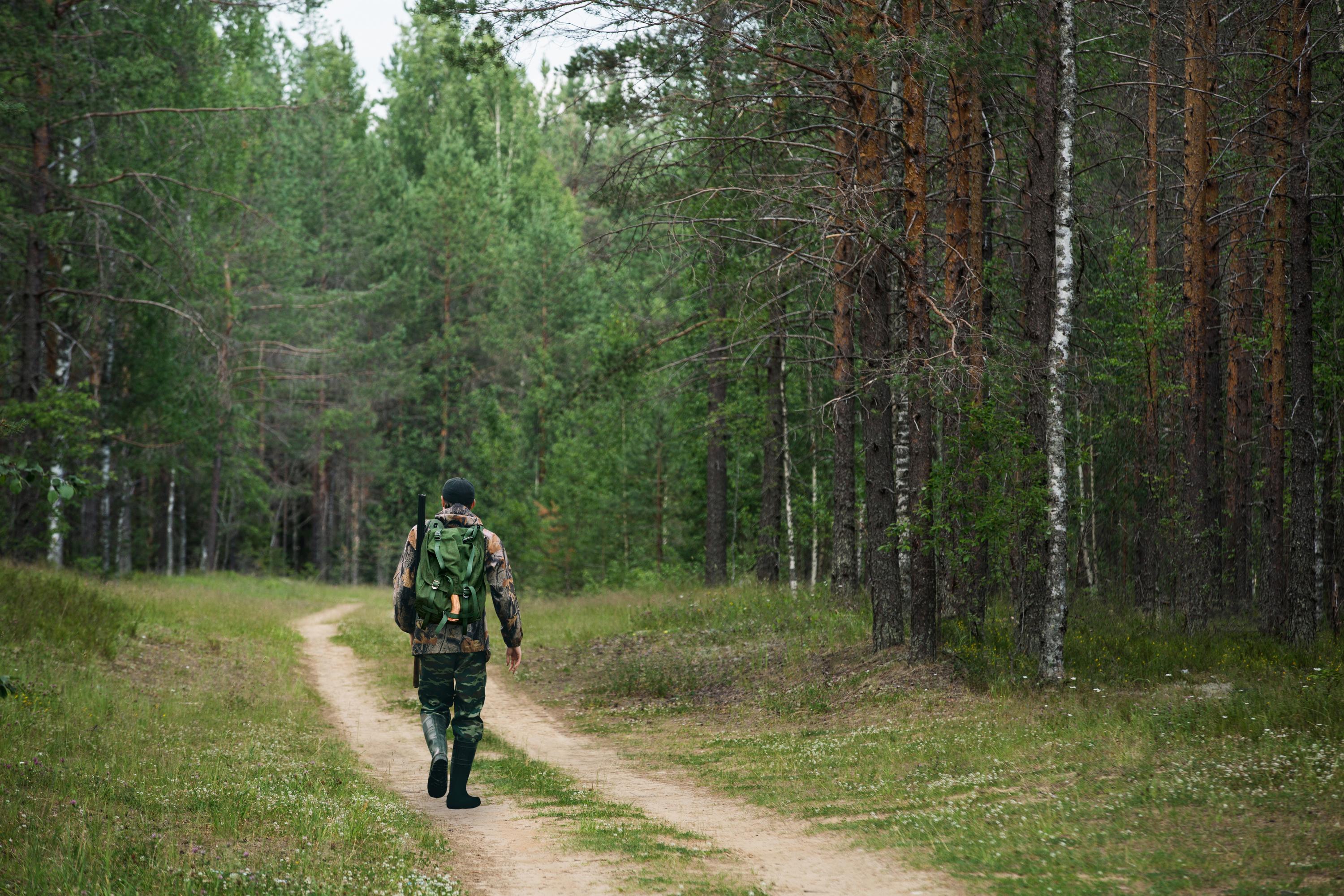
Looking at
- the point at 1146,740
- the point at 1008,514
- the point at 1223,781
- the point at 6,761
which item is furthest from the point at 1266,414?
the point at 6,761

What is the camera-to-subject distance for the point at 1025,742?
8922 mm

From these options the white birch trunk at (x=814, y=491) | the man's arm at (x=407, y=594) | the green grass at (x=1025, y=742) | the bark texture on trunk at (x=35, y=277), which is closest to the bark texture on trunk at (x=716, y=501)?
the white birch trunk at (x=814, y=491)

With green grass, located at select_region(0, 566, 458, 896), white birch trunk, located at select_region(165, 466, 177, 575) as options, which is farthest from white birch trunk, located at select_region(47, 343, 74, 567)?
white birch trunk, located at select_region(165, 466, 177, 575)

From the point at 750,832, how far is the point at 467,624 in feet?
7.77

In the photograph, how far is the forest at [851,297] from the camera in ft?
39.1

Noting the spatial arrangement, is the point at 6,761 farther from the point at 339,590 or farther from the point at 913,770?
the point at 339,590

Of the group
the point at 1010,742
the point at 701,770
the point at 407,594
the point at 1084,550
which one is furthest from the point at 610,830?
the point at 1084,550

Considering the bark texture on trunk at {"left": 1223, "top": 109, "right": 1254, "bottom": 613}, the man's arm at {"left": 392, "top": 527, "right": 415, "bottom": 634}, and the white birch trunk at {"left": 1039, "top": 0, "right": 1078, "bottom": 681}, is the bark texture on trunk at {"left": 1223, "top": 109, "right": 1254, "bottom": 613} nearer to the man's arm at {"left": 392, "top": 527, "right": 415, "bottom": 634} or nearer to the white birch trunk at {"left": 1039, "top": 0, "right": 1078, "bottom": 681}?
the white birch trunk at {"left": 1039, "top": 0, "right": 1078, "bottom": 681}

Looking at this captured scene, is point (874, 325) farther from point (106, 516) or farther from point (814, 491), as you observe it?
point (106, 516)

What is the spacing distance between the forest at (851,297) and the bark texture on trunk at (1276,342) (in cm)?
9

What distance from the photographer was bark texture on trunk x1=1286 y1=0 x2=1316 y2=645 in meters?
12.7

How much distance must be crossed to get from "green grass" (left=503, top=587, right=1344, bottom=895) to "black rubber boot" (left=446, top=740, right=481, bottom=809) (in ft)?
7.23

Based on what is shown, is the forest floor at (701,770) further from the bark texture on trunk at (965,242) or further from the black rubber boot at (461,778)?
the bark texture on trunk at (965,242)

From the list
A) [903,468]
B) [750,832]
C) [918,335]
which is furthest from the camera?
[903,468]
